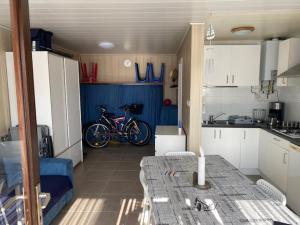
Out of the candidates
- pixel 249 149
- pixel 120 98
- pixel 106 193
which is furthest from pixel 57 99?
pixel 249 149

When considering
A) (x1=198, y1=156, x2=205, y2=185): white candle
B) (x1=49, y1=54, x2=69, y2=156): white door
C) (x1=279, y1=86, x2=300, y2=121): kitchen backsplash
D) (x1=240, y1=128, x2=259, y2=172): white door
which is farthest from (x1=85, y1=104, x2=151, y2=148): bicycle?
(x1=198, y1=156, x2=205, y2=185): white candle

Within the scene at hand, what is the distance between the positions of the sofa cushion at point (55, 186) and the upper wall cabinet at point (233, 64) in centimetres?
255

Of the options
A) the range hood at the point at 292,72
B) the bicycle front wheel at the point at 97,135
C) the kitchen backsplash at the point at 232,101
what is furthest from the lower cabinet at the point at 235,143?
the bicycle front wheel at the point at 97,135

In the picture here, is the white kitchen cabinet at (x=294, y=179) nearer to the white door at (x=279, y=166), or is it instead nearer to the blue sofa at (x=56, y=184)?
the white door at (x=279, y=166)

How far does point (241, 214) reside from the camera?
1271mm

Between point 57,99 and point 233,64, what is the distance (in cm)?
289

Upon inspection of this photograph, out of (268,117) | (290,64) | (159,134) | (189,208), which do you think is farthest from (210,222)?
(268,117)

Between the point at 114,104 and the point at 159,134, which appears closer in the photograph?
the point at 159,134

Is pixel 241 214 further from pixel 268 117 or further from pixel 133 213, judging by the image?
pixel 268 117

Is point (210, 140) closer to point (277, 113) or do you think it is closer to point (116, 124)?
point (277, 113)

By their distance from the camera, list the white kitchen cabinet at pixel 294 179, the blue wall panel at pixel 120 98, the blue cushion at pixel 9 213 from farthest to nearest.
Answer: the blue wall panel at pixel 120 98, the white kitchen cabinet at pixel 294 179, the blue cushion at pixel 9 213

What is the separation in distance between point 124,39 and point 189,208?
3.26 m

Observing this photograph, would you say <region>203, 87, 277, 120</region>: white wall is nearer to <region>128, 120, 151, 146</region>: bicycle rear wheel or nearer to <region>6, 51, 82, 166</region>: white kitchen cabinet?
<region>128, 120, 151, 146</region>: bicycle rear wheel

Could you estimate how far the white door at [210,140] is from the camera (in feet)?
11.6
